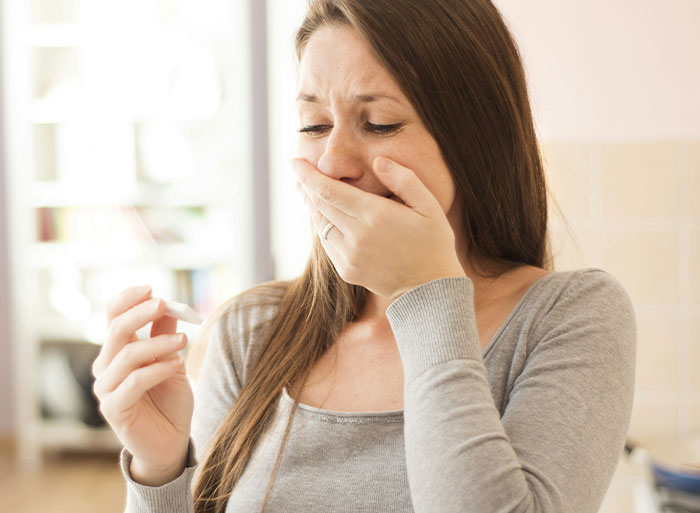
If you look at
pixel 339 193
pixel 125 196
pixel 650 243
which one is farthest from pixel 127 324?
pixel 125 196

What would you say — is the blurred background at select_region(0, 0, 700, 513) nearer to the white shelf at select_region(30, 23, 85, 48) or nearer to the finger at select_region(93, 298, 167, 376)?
the white shelf at select_region(30, 23, 85, 48)

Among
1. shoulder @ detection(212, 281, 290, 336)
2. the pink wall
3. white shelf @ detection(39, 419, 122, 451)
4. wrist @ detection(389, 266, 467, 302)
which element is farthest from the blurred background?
wrist @ detection(389, 266, 467, 302)

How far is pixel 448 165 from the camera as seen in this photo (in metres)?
0.90

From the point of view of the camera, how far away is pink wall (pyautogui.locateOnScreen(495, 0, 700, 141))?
1.90 metres

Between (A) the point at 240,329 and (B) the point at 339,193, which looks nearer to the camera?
(B) the point at 339,193

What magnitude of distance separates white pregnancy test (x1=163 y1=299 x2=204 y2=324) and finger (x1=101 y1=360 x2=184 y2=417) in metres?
0.06

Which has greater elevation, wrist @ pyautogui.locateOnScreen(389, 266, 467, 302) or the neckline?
wrist @ pyautogui.locateOnScreen(389, 266, 467, 302)

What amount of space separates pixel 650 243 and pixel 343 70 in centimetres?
131

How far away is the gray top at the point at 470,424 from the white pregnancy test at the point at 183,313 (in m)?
0.17

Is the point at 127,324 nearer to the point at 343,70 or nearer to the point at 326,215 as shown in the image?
the point at 326,215

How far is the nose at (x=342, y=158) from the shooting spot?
0.85 meters

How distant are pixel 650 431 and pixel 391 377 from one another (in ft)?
4.14

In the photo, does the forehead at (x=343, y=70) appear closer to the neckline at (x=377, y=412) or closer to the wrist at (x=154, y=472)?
the neckline at (x=377, y=412)

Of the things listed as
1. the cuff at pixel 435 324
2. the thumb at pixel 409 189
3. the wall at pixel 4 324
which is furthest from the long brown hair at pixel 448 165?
the wall at pixel 4 324
